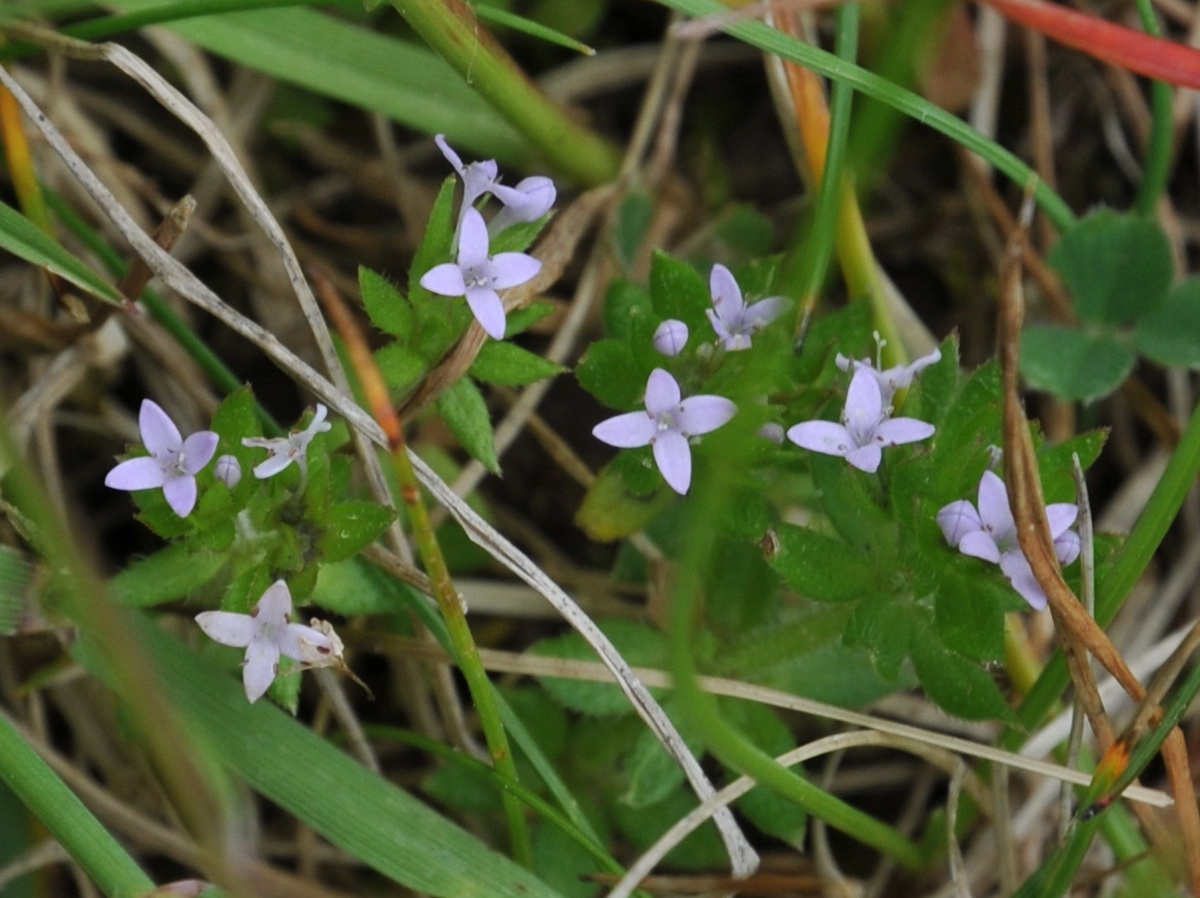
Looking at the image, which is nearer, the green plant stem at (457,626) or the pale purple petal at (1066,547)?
the green plant stem at (457,626)

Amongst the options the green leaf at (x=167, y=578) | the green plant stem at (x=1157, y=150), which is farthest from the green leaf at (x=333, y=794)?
the green plant stem at (x=1157, y=150)

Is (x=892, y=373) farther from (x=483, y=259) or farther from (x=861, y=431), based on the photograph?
(x=483, y=259)

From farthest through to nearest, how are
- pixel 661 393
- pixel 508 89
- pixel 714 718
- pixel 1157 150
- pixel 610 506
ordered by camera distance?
1. pixel 1157 150
2. pixel 508 89
3. pixel 610 506
4. pixel 661 393
5. pixel 714 718

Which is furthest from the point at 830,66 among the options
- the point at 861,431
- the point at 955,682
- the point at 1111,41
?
the point at 955,682

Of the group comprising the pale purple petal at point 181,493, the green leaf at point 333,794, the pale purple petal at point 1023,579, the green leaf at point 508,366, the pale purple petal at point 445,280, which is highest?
the pale purple petal at point 445,280

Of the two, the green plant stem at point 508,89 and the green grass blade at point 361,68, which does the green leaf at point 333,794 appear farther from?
the green grass blade at point 361,68

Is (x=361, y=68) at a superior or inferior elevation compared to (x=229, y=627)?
superior

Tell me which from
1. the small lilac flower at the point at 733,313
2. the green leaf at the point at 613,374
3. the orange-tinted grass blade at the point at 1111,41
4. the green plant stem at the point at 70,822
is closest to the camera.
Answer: the green plant stem at the point at 70,822
